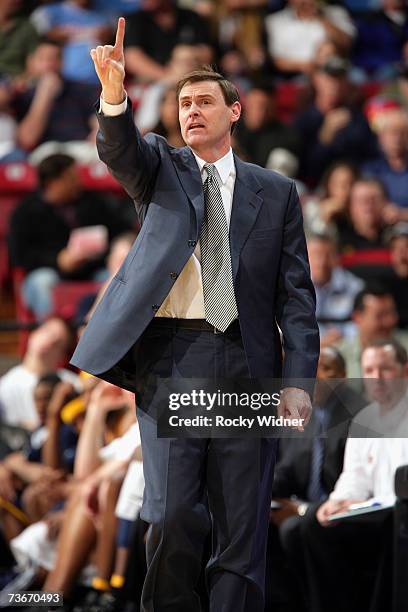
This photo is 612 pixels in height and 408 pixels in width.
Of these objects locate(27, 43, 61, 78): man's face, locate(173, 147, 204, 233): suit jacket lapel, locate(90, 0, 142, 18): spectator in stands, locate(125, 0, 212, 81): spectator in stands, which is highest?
locate(90, 0, 142, 18): spectator in stands

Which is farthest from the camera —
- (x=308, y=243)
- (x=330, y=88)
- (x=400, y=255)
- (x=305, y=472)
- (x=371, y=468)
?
(x=330, y=88)

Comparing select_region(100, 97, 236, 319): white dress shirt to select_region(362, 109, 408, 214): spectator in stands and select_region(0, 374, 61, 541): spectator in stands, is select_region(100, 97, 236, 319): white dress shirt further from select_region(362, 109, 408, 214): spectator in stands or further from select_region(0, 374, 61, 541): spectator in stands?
select_region(362, 109, 408, 214): spectator in stands

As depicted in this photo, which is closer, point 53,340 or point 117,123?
point 117,123

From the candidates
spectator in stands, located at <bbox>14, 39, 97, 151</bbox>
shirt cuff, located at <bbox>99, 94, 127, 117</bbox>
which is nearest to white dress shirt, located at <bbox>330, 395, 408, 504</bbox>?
shirt cuff, located at <bbox>99, 94, 127, 117</bbox>

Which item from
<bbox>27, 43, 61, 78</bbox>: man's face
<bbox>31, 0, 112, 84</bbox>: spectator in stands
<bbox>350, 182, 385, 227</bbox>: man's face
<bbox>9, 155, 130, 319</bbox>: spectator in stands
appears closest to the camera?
<bbox>9, 155, 130, 319</bbox>: spectator in stands

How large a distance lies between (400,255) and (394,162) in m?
1.57

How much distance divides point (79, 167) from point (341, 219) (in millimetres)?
1957

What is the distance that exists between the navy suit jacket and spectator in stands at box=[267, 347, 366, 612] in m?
0.44

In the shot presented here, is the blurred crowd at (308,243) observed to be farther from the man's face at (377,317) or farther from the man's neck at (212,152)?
the man's neck at (212,152)

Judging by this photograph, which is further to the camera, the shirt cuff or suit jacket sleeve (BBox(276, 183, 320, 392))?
suit jacket sleeve (BBox(276, 183, 320, 392))

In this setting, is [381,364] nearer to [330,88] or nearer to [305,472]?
[305,472]

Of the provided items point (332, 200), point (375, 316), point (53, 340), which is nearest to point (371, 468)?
point (375, 316)

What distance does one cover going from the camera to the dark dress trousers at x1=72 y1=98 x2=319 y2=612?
3.21 m

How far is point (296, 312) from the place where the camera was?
10.9ft
